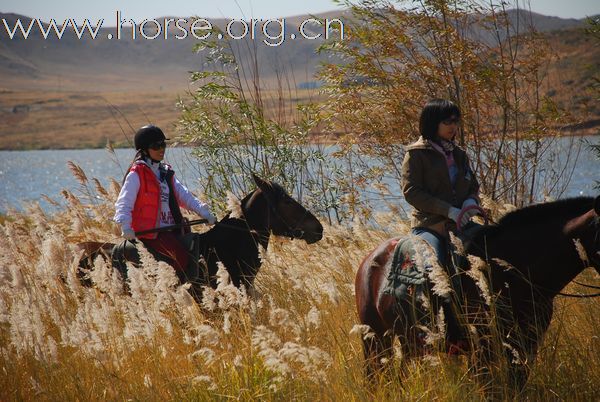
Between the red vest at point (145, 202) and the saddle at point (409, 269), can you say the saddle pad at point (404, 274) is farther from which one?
the red vest at point (145, 202)

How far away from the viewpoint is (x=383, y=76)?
1067 cm

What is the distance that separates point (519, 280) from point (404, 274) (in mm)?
759

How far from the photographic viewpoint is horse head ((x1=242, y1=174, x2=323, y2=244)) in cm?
723

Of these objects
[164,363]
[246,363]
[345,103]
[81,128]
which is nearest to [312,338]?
[246,363]

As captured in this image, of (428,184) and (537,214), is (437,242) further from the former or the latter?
(537,214)

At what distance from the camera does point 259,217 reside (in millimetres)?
7242

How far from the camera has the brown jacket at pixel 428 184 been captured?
5090mm

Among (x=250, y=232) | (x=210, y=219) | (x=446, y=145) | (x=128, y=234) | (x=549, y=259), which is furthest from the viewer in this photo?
(x=210, y=219)

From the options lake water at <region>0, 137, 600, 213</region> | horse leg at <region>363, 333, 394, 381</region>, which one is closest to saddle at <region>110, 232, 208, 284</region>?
lake water at <region>0, 137, 600, 213</region>

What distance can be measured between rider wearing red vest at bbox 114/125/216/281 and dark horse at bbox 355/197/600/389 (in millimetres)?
2700

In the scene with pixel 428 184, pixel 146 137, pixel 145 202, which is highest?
pixel 146 137

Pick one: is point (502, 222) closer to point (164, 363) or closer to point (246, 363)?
point (246, 363)

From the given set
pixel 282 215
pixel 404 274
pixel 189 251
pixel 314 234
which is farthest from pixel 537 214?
pixel 189 251

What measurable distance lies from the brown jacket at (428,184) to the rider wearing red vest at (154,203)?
101 inches
